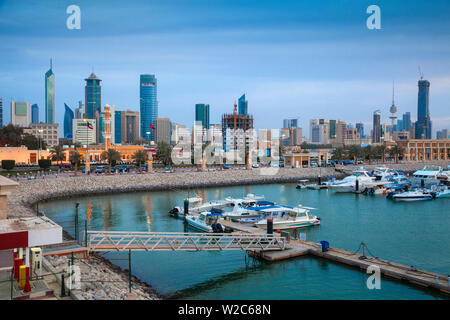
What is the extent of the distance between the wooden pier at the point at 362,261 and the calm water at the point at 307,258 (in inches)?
12.3

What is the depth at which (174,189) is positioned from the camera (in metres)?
55.2

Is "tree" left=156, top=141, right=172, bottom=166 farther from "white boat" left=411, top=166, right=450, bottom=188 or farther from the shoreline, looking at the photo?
"white boat" left=411, top=166, right=450, bottom=188

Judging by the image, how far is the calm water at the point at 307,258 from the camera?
17078 mm

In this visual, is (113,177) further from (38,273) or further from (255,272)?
(38,273)

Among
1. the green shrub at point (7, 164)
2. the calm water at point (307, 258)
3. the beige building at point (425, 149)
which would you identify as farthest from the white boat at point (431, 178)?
the green shrub at point (7, 164)

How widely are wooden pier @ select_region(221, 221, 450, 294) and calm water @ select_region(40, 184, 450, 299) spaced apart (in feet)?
1.03

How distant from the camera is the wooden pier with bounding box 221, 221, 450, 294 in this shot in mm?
16328

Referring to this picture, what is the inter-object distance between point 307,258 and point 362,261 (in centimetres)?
284

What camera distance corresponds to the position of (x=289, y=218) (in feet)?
99.5

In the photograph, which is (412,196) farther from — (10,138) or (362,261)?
(10,138)

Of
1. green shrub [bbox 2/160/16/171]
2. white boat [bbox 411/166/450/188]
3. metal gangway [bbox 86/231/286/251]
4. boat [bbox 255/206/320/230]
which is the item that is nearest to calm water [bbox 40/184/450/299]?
boat [bbox 255/206/320/230]

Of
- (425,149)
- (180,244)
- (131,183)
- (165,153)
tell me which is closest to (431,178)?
(165,153)
